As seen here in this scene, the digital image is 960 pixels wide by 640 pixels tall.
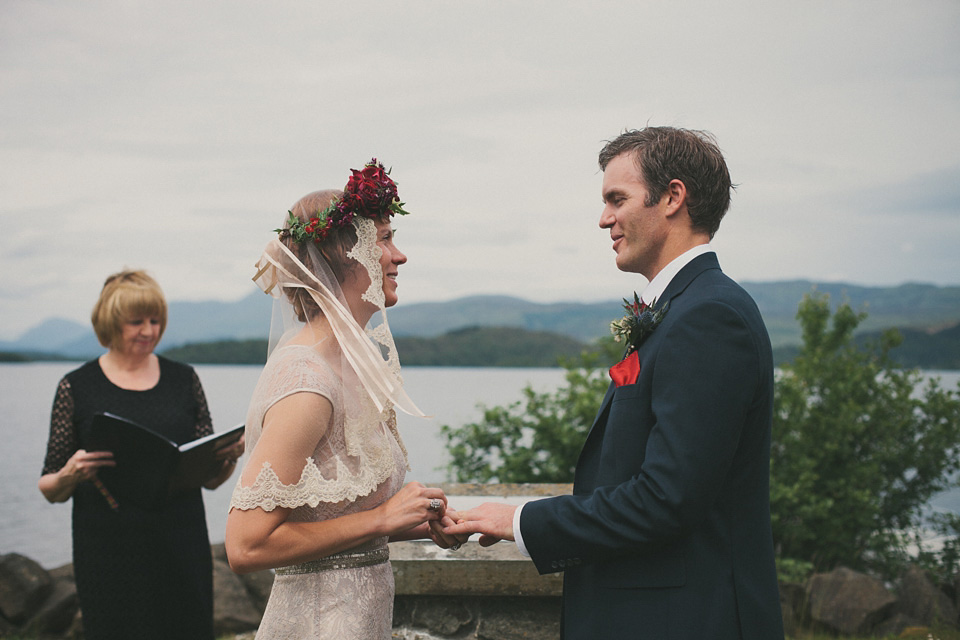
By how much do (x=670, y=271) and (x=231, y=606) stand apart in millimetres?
5610

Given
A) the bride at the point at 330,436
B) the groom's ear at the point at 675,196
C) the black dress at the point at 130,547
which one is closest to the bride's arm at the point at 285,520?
the bride at the point at 330,436

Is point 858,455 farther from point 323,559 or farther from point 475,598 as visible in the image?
point 323,559

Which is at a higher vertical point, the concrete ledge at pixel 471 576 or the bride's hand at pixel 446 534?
the bride's hand at pixel 446 534

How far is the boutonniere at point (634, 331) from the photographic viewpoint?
232 centimetres

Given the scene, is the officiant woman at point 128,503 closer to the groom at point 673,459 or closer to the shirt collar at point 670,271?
the groom at point 673,459

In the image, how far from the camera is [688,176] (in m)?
2.40

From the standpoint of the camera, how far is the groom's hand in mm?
2414

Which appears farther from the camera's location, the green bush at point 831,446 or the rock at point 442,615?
the green bush at point 831,446

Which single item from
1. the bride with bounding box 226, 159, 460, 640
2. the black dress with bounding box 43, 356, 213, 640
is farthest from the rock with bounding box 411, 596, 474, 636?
the black dress with bounding box 43, 356, 213, 640

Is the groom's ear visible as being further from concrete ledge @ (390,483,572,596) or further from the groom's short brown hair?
concrete ledge @ (390,483,572,596)

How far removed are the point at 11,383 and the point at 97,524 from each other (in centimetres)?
1931

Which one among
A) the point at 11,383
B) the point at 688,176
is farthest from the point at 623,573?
the point at 11,383

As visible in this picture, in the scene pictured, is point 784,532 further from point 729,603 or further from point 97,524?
point 97,524

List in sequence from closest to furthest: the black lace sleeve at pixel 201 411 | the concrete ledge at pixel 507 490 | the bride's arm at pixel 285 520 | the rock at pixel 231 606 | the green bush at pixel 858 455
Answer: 1. the bride's arm at pixel 285 520
2. the concrete ledge at pixel 507 490
3. the black lace sleeve at pixel 201 411
4. the rock at pixel 231 606
5. the green bush at pixel 858 455
